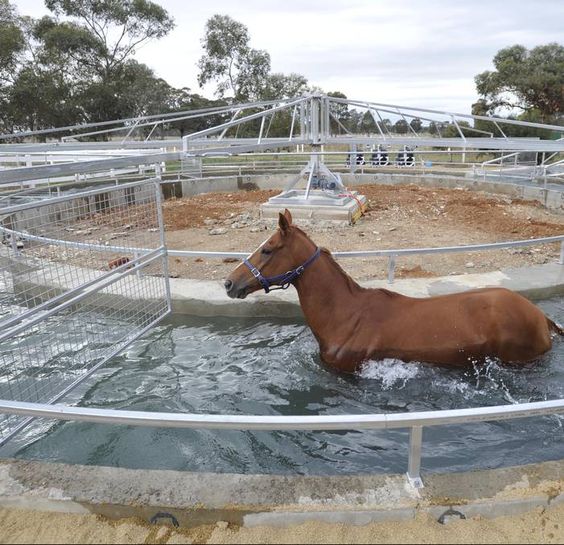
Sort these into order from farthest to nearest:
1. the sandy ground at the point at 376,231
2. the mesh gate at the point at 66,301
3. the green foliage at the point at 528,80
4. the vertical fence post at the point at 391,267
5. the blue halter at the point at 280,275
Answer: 1. the green foliage at the point at 528,80
2. the sandy ground at the point at 376,231
3. the vertical fence post at the point at 391,267
4. the blue halter at the point at 280,275
5. the mesh gate at the point at 66,301

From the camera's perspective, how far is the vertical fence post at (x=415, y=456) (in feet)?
8.38

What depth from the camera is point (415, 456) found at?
102 inches

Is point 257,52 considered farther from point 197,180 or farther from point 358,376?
point 358,376

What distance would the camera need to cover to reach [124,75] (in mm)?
38969

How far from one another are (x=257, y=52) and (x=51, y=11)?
16.4 m

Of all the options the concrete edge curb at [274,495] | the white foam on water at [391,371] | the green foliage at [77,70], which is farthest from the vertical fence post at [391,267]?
the green foliage at [77,70]

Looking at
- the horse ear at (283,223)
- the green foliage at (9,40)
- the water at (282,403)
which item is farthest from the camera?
the green foliage at (9,40)

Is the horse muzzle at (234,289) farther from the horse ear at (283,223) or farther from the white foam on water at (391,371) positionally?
the white foam on water at (391,371)

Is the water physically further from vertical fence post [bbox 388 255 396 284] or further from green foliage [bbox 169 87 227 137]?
green foliage [bbox 169 87 227 137]

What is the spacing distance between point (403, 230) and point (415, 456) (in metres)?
8.78

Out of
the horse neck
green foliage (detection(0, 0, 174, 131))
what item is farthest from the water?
green foliage (detection(0, 0, 174, 131))

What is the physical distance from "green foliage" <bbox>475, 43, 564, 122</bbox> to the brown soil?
97.0ft

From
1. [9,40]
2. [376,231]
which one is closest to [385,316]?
[376,231]

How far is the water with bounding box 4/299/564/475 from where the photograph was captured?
11.6ft
